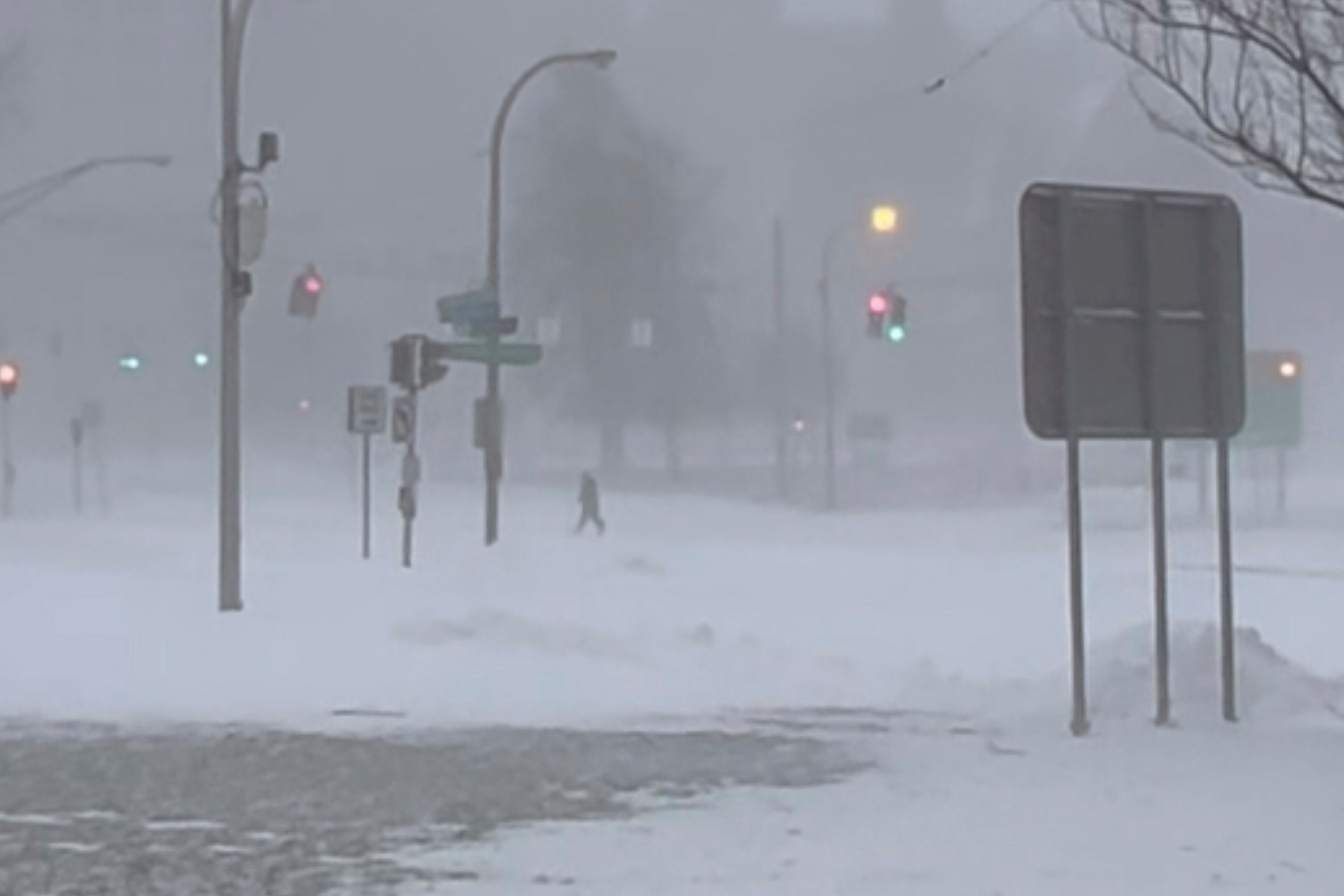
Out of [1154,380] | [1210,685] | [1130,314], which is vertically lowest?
[1210,685]

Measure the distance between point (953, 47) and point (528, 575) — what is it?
101290 mm

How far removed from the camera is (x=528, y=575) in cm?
2838

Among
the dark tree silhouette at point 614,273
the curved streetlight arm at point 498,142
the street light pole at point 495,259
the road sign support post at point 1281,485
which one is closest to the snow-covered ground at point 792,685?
the street light pole at point 495,259

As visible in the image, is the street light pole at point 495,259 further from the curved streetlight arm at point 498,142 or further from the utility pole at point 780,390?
the utility pole at point 780,390

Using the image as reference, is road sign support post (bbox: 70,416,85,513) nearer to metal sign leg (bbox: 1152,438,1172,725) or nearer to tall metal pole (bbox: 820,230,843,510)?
tall metal pole (bbox: 820,230,843,510)

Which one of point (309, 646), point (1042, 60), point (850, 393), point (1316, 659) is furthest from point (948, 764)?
point (1042, 60)

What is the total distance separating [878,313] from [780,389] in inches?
1496

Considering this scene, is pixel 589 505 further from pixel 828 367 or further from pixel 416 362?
pixel 416 362

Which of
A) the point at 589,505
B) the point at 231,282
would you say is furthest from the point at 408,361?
the point at 589,505

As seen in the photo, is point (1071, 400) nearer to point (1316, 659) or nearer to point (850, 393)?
point (1316, 659)

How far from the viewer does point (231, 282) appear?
76.6 ft

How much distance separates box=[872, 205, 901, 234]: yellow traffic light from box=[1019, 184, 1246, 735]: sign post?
21593 mm

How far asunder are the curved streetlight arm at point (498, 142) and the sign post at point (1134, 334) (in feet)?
56.9

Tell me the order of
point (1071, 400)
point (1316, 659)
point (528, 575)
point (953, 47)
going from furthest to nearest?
point (953, 47), point (528, 575), point (1316, 659), point (1071, 400)
